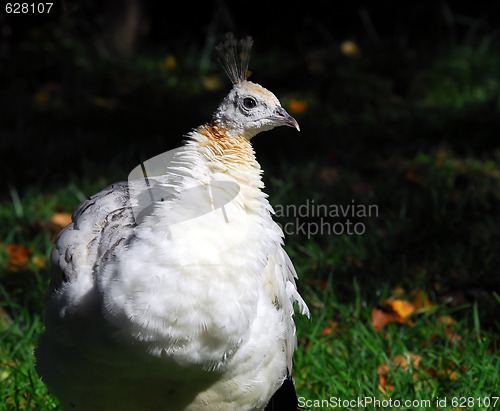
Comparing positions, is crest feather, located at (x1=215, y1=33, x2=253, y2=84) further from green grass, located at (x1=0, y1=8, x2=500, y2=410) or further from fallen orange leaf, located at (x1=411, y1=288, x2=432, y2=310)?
fallen orange leaf, located at (x1=411, y1=288, x2=432, y2=310)

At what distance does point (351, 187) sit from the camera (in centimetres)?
425

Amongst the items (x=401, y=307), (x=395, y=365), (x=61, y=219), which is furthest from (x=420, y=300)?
(x=61, y=219)

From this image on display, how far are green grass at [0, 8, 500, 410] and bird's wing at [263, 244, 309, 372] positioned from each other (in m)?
0.41

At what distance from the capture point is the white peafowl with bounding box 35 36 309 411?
6.28ft

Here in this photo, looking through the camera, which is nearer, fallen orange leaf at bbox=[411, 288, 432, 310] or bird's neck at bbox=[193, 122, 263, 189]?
bird's neck at bbox=[193, 122, 263, 189]

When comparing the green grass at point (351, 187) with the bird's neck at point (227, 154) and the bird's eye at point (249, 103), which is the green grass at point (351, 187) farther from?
the bird's eye at point (249, 103)

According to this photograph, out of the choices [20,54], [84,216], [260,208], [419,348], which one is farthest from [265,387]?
[20,54]

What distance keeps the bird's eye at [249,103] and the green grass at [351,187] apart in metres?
1.14

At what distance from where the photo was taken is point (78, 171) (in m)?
4.62

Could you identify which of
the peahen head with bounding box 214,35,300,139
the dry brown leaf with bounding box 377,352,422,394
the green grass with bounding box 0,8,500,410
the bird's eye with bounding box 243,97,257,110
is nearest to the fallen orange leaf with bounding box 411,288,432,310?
the green grass with bounding box 0,8,500,410

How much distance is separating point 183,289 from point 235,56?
2.66ft

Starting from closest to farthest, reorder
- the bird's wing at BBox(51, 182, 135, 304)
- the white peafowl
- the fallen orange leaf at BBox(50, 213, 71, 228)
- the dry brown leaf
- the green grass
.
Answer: the white peafowl, the bird's wing at BBox(51, 182, 135, 304), the dry brown leaf, the green grass, the fallen orange leaf at BBox(50, 213, 71, 228)

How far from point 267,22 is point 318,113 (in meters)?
1.87

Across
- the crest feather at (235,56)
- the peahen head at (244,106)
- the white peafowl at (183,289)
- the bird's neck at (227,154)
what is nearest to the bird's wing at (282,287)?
the white peafowl at (183,289)
